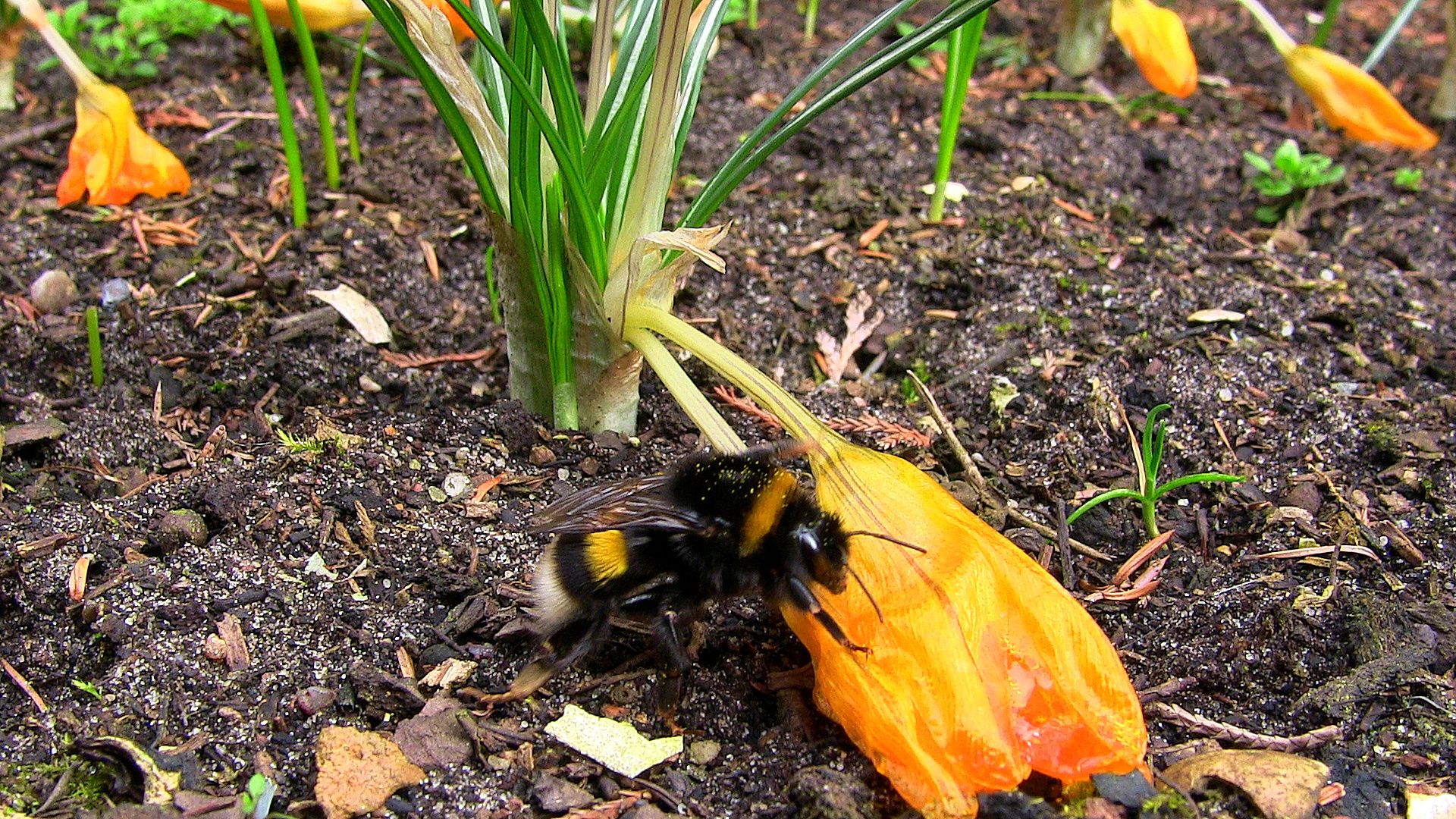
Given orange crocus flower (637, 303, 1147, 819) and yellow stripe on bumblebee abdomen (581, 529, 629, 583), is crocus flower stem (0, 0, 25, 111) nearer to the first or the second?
yellow stripe on bumblebee abdomen (581, 529, 629, 583)

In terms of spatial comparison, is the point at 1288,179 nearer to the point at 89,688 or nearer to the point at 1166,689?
the point at 1166,689

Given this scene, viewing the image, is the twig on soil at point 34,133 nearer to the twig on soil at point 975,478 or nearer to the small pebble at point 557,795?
the twig on soil at point 975,478

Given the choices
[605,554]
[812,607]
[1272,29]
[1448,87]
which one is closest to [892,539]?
[812,607]

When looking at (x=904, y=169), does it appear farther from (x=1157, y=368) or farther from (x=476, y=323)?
(x=476, y=323)

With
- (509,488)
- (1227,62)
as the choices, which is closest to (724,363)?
(509,488)

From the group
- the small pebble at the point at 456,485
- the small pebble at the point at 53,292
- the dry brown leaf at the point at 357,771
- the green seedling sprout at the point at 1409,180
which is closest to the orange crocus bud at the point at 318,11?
the small pebble at the point at 53,292

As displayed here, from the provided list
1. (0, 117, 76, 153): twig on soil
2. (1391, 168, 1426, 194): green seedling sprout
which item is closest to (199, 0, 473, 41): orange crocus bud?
(0, 117, 76, 153): twig on soil
